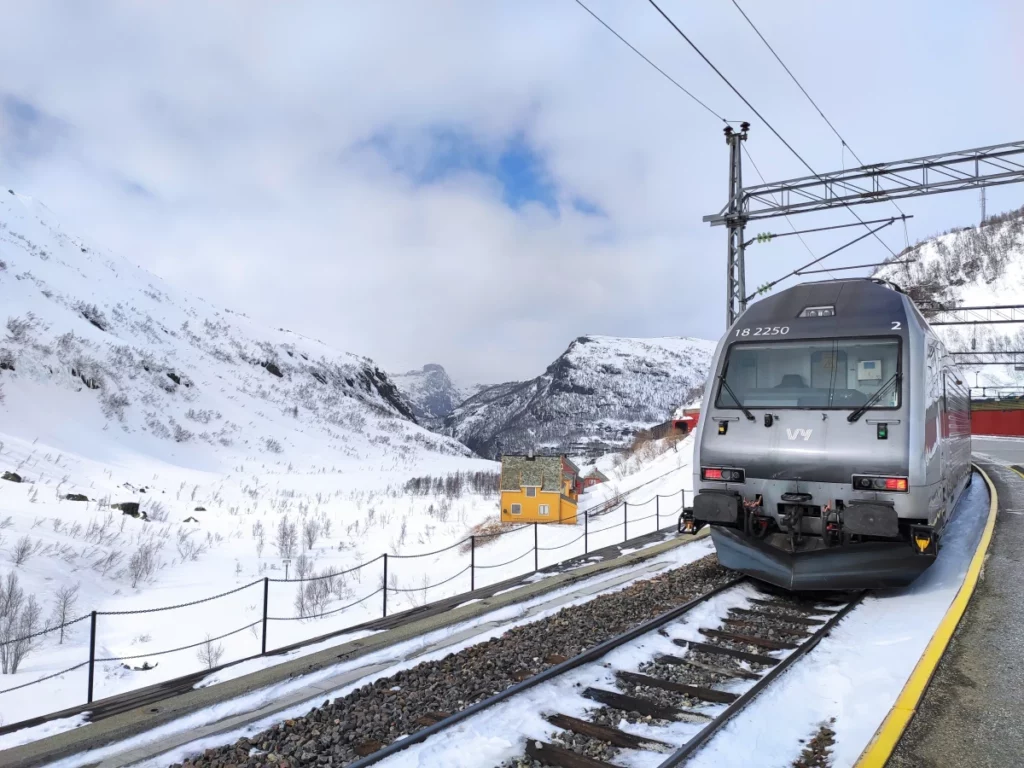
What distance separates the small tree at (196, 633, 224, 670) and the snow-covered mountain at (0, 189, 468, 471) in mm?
24204

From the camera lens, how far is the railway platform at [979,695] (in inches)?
167

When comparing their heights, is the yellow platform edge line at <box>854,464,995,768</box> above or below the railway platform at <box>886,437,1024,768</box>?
above

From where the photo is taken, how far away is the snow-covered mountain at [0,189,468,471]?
126 ft

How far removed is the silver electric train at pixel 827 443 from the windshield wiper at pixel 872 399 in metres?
0.01

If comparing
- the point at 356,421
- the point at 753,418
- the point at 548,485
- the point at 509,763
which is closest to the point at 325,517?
the point at 548,485

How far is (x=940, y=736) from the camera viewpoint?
14.6 ft

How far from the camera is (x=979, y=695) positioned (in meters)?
5.16

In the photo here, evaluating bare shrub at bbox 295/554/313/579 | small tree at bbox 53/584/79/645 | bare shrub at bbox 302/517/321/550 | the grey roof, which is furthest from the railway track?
the grey roof

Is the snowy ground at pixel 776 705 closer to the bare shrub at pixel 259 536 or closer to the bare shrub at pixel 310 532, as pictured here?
the bare shrub at pixel 259 536

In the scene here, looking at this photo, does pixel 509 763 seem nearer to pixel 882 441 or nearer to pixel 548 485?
pixel 882 441

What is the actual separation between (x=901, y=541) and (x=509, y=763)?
5538 mm

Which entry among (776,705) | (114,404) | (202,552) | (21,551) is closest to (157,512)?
(202,552)

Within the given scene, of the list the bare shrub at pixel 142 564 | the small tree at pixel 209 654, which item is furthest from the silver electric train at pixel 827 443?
the bare shrub at pixel 142 564

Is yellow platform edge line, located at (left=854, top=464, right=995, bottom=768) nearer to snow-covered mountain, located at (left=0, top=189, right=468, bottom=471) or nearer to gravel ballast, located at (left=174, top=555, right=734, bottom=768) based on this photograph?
gravel ballast, located at (left=174, top=555, right=734, bottom=768)
